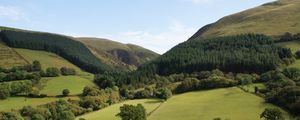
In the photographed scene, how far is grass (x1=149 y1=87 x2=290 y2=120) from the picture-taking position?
357 ft

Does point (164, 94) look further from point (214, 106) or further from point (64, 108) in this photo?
point (64, 108)

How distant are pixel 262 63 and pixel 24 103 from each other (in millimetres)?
109920

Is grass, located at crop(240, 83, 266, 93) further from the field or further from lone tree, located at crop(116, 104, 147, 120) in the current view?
lone tree, located at crop(116, 104, 147, 120)

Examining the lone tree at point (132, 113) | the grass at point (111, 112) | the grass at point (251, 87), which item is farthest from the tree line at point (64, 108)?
the grass at point (251, 87)

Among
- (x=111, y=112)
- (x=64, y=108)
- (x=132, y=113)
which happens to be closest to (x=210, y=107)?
(x=132, y=113)

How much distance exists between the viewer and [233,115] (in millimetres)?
107062

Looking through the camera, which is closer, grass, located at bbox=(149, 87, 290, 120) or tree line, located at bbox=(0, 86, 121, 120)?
grass, located at bbox=(149, 87, 290, 120)

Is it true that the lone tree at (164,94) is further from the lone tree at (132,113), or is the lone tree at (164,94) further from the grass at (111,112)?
the lone tree at (132,113)

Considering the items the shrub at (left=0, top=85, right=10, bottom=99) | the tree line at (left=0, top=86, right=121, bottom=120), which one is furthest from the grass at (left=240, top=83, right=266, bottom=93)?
the shrub at (left=0, top=85, right=10, bottom=99)

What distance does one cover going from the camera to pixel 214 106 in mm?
122625

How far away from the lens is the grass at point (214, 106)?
108750 mm

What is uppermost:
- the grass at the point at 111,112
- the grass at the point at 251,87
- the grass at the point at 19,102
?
Result: the grass at the point at 251,87

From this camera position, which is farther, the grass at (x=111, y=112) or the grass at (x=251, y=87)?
the grass at (x=251, y=87)

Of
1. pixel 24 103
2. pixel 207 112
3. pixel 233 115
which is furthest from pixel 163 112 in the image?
pixel 24 103
